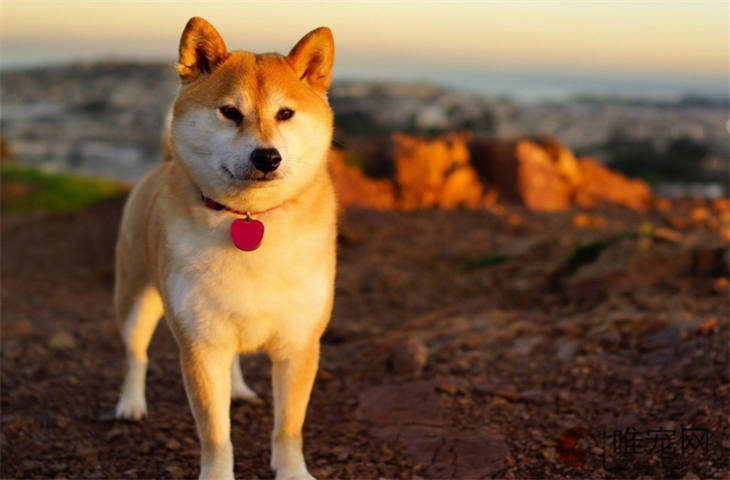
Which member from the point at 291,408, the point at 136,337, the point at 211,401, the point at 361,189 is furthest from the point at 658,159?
the point at 211,401

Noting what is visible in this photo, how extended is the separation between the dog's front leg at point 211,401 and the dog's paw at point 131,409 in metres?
1.29

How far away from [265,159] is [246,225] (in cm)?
47

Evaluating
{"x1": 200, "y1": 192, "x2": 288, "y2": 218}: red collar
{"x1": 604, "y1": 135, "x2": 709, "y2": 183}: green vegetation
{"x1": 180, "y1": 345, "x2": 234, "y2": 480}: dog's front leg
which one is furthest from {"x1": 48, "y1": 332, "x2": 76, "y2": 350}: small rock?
{"x1": 604, "y1": 135, "x2": 709, "y2": 183}: green vegetation

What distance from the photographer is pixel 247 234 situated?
4027mm

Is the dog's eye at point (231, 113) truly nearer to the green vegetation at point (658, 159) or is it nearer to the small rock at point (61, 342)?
the small rock at point (61, 342)

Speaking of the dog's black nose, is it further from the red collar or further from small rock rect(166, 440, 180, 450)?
small rock rect(166, 440, 180, 450)

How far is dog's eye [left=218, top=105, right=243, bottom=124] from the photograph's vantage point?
3975 mm

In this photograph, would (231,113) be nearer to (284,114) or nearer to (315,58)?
(284,114)

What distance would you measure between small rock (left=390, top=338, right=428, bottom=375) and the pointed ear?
7.36 feet

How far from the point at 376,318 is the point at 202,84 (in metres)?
4.03

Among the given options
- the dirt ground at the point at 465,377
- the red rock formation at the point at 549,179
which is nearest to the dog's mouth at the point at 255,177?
the dirt ground at the point at 465,377

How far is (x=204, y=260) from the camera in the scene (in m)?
4.06

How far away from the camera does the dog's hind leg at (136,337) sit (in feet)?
17.3

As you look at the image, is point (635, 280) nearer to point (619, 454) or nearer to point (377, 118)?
point (619, 454)
